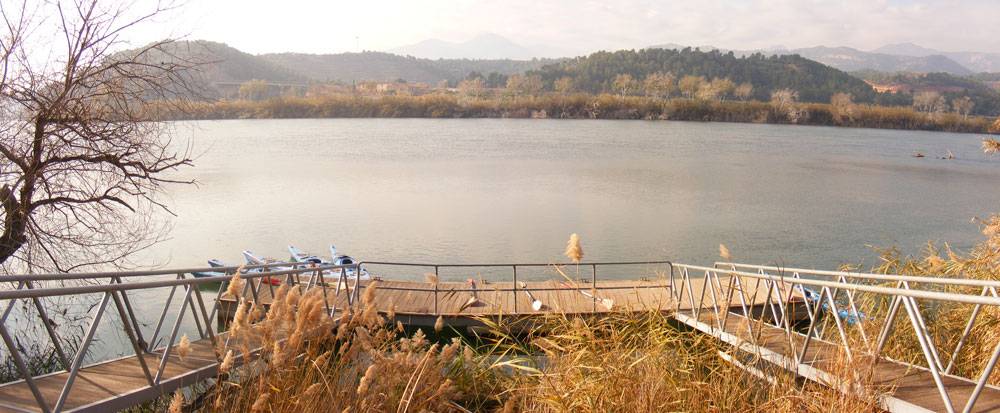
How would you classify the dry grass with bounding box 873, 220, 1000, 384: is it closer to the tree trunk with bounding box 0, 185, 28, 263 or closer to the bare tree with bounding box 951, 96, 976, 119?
the tree trunk with bounding box 0, 185, 28, 263

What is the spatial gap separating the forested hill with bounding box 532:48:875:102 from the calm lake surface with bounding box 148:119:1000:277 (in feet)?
266

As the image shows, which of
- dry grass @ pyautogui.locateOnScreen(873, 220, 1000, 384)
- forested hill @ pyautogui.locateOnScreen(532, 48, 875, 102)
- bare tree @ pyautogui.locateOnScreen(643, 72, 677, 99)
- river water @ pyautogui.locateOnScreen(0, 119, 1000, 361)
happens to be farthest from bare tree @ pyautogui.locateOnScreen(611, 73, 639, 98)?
dry grass @ pyautogui.locateOnScreen(873, 220, 1000, 384)

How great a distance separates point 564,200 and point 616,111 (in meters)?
71.1

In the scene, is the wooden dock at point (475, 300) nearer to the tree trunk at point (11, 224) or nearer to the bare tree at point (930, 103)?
the tree trunk at point (11, 224)

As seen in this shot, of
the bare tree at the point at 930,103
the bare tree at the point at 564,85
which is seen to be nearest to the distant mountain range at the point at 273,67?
the bare tree at the point at 564,85

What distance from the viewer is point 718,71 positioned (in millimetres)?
145625

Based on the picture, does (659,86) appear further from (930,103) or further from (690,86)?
(930,103)

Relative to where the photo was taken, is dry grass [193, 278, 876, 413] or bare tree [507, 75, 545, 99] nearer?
dry grass [193, 278, 876, 413]

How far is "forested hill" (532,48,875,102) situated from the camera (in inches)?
5295

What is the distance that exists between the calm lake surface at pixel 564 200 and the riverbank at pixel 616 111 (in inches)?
1406

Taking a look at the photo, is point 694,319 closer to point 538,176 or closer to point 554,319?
point 554,319

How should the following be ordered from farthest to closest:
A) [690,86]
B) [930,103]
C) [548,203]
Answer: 1. [690,86]
2. [930,103]
3. [548,203]

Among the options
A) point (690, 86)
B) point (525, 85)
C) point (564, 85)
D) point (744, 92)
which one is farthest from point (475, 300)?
point (744, 92)

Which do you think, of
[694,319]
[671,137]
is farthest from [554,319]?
[671,137]
